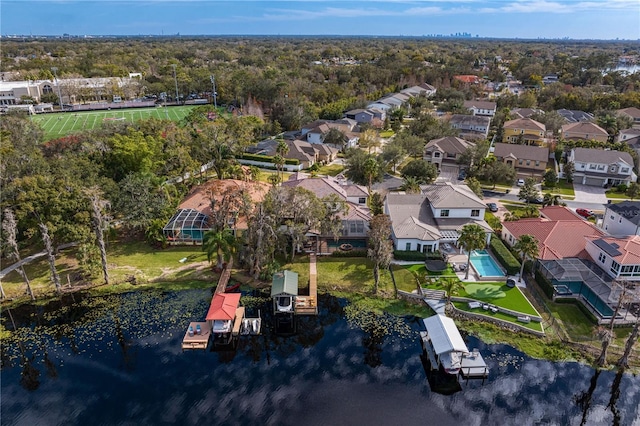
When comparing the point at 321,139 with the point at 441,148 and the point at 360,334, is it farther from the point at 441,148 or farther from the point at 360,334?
the point at 360,334

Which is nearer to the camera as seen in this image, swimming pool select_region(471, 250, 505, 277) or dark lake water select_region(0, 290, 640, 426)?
dark lake water select_region(0, 290, 640, 426)

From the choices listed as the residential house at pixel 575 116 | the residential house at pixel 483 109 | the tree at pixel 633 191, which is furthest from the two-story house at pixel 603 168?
the residential house at pixel 483 109

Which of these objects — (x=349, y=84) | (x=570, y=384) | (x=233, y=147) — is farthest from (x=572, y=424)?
(x=349, y=84)

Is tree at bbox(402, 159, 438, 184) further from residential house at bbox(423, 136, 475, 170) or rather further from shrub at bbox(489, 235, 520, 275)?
shrub at bbox(489, 235, 520, 275)

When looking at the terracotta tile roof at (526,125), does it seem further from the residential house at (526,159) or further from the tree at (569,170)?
the tree at (569,170)

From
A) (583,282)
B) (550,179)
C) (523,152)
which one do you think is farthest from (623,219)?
(523,152)

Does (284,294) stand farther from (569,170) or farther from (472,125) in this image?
(472,125)

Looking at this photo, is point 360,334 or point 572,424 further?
point 360,334

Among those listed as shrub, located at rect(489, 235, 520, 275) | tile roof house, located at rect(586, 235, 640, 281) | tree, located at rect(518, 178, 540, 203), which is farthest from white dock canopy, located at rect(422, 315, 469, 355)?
tree, located at rect(518, 178, 540, 203)
